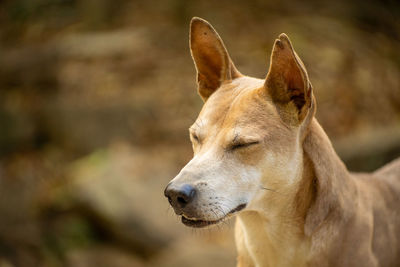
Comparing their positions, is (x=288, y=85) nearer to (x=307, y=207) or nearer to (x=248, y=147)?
(x=248, y=147)

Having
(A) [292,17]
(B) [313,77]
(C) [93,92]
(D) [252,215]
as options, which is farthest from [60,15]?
(D) [252,215]

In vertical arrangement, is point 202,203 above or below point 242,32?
above

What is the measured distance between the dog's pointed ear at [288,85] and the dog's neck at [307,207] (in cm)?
17

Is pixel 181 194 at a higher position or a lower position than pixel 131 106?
higher

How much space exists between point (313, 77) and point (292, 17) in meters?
2.07

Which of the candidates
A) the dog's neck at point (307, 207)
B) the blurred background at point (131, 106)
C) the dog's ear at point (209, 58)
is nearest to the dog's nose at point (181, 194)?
the dog's neck at point (307, 207)

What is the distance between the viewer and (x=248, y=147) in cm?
297

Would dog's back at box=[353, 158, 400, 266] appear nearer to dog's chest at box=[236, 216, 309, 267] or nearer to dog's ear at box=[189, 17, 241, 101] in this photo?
dog's chest at box=[236, 216, 309, 267]

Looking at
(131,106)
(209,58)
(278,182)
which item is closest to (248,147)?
(278,182)

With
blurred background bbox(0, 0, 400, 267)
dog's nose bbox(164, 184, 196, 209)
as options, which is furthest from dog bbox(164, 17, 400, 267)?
blurred background bbox(0, 0, 400, 267)

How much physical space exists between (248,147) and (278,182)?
10.8 inches

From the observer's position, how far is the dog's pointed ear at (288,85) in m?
2.92

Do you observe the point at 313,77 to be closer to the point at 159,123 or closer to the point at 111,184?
the point at 159,123

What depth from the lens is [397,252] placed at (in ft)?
11.2
